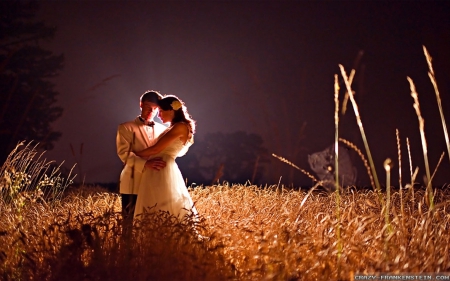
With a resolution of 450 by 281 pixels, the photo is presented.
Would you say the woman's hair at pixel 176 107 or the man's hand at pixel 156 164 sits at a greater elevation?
the woman's hair at pixel 176 107

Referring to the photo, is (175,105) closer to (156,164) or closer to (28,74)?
(156,164)

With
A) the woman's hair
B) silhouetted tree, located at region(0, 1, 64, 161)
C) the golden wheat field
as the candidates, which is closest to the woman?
the woman's hair

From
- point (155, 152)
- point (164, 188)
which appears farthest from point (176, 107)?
point (164, 188)

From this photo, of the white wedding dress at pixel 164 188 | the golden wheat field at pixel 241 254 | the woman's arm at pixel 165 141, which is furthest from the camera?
the white wedding dress at pixel 164 188

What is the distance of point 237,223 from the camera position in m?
4.39

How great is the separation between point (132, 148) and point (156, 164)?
273 mm

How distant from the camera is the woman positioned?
506cm

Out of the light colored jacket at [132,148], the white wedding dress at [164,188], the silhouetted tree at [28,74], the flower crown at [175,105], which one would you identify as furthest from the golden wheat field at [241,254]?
the silhouetted tree at [28,74]

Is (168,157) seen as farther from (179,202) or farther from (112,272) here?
(112,272)

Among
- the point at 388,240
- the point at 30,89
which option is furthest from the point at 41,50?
the point at 388,240

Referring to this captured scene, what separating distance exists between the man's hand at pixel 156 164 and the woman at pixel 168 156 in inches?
1.6

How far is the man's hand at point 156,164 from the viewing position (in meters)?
5.13

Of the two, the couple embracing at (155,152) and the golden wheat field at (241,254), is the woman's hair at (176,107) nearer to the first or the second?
the couple embracing at (155,152)

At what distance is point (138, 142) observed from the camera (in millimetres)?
5184
